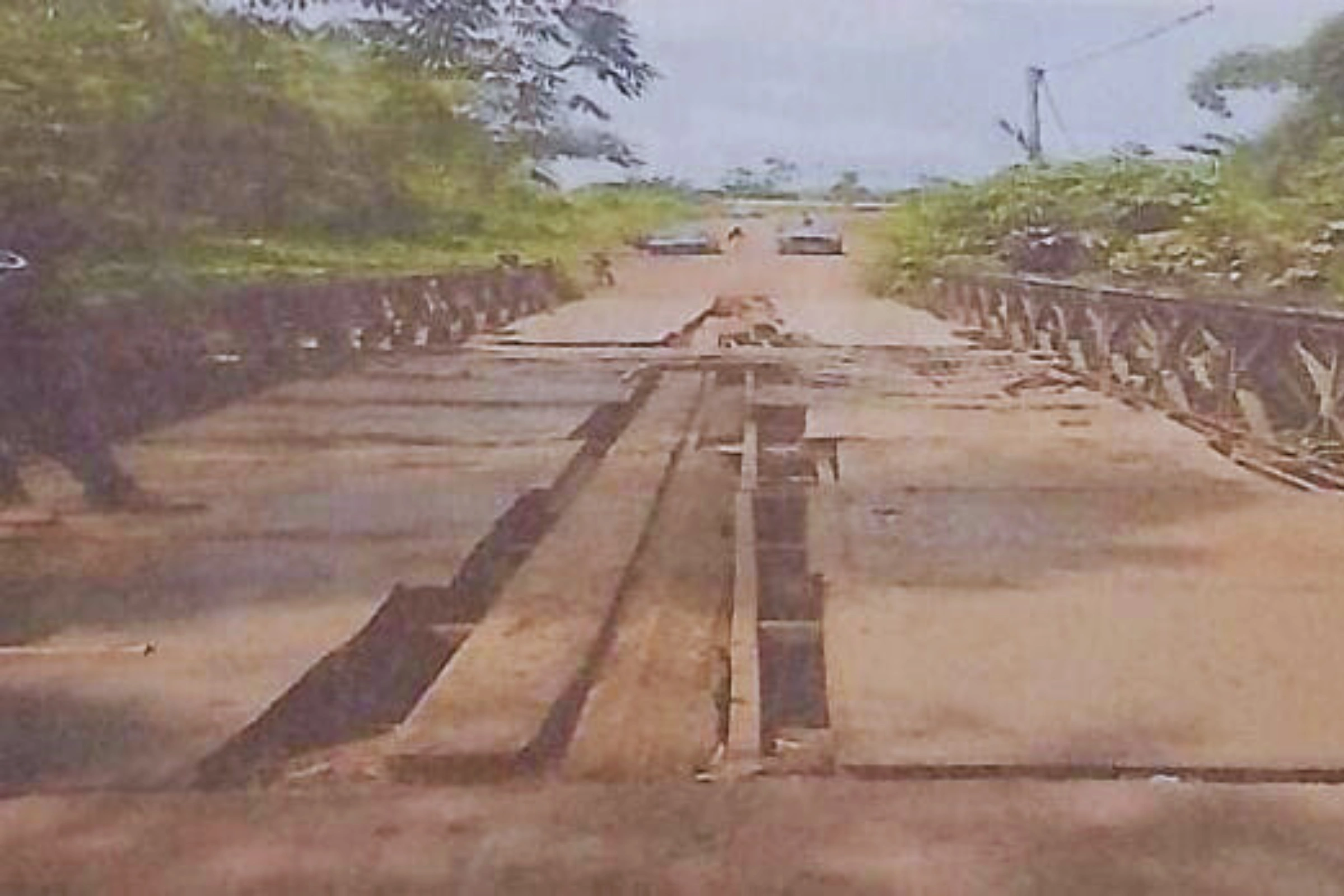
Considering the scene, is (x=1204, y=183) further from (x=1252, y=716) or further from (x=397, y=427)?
(x=1252, y=716)

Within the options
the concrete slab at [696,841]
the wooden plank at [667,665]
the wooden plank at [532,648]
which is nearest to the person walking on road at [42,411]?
the wooden plank at [532,648]

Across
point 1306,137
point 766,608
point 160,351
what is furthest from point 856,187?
point 160,351

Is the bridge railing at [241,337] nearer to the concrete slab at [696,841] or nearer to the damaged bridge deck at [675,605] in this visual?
the damaged bridge deck at [675,605]

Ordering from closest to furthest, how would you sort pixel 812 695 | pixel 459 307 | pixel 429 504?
1. pixel 812 695
2. pixel 429 504
3. pixel 459 307

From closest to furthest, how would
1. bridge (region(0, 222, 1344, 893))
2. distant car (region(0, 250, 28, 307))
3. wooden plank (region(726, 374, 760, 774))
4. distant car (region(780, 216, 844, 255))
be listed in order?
bridge (region(0, 222, 1344, 893)) < wooden plank (region(726, 374, 760, 774)) < distant car (region(0, 250, 28, 307)) < distant car (region(780, 216, 844, 255))

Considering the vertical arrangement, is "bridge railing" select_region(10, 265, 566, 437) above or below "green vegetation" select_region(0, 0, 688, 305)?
below

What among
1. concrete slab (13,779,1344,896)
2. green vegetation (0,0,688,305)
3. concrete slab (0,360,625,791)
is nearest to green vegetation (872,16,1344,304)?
green vegetation (0,0,688,305)

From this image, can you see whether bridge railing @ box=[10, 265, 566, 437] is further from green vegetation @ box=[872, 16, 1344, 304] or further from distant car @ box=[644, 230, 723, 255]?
green vegetation @ box=[872, 16, 1344, 304]

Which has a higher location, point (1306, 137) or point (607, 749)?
point (1306, 137)
